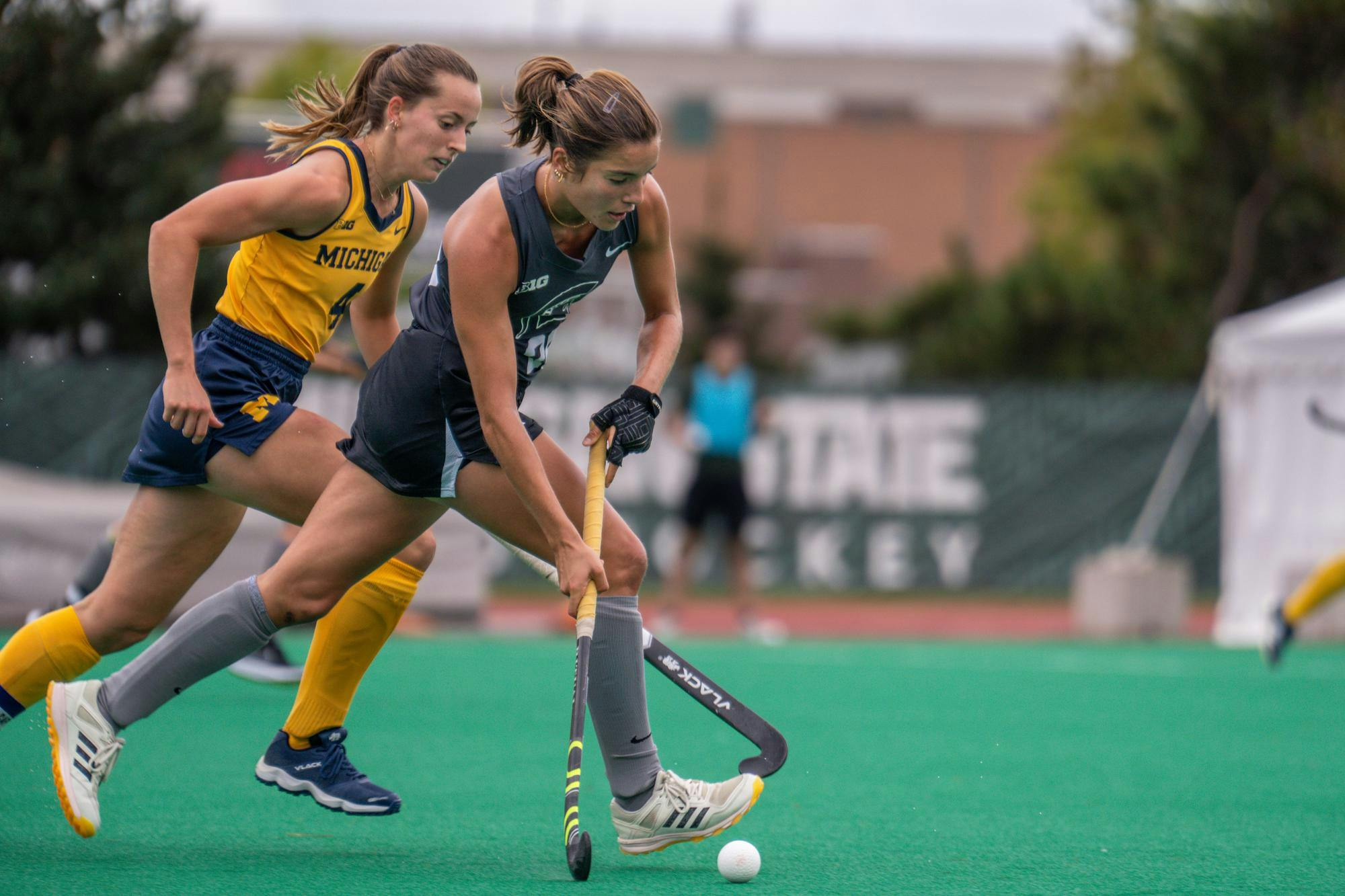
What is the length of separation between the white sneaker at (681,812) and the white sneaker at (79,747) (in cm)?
115

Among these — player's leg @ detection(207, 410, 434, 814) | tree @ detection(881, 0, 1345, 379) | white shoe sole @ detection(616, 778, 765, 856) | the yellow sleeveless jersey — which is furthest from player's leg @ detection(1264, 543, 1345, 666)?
tree @ detection(881, 0, 1345, 379)

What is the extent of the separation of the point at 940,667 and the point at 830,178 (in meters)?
34.8

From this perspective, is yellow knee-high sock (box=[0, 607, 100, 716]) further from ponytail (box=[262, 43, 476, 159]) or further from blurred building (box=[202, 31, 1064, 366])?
blurred building (box=[202, 31, 1064, 366])

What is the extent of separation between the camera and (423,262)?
1762cm

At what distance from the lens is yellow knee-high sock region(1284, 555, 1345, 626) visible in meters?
7.27

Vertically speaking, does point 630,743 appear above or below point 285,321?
below

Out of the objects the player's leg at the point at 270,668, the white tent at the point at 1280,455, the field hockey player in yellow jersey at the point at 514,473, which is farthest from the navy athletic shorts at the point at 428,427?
the white tent at the point at 1280,455

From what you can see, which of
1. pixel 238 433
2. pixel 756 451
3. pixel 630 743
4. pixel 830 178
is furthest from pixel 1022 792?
pixel 830 178

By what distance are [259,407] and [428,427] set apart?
0.49 m

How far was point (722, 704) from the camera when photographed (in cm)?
379

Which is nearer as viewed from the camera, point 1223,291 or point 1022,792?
point 1022,792

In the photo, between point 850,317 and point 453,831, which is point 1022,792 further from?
point 850,317

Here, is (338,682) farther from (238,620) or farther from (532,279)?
(532,279)

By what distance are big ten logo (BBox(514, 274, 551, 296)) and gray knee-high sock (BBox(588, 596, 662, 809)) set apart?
27.8 inches
